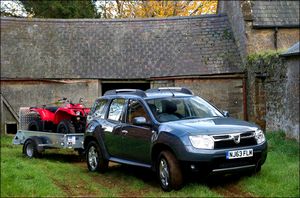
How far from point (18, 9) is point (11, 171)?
2692 cm

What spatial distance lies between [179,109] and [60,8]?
25532 mm

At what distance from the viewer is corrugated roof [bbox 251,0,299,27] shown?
19.0 meters

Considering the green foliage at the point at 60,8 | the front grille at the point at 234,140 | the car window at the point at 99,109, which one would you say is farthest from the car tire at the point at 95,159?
the green foliage at the point at 60,8

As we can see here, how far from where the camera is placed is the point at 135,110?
9.41 metres

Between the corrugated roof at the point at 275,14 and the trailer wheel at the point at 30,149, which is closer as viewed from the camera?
the trailer wheel at the point at 30,149

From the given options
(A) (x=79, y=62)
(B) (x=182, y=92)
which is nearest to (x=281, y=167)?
(B) (x=182, y=92)

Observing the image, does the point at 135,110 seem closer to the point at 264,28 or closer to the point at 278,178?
the point at 278,178

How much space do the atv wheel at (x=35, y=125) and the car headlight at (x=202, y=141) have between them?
7554mm

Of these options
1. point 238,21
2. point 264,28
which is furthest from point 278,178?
point 238,21

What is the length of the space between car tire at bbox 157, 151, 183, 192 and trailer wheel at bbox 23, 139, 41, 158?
5.94 m

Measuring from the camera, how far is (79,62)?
20766 millimetres

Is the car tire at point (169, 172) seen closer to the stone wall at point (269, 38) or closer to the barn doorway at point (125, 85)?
the stone wall at point (269, 38)

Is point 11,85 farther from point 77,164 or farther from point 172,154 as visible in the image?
point 172,154

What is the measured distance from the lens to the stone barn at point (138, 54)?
19.0 meters
